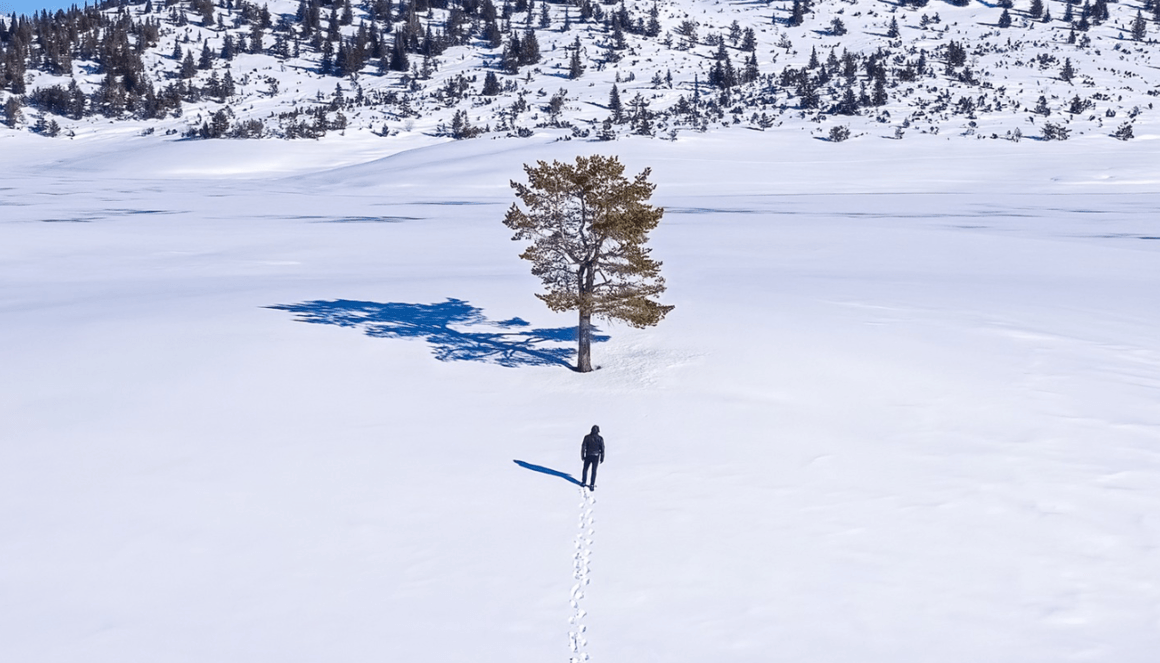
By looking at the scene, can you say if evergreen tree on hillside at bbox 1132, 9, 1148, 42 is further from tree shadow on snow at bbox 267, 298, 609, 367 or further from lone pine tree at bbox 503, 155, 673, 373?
lone pine tree at bbox 503, 155, 673, 373

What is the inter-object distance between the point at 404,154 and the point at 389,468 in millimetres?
54924

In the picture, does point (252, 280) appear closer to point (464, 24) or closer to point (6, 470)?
point (6, 470)

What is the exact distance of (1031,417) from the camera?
1642 centimetres

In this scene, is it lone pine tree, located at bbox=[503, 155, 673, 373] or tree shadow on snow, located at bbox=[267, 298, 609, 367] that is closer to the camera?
lone pine tree, located at bbox=[503, 155, 673, 373]

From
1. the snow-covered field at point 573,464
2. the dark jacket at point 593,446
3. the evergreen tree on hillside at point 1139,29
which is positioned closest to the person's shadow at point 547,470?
the snow-covered field at point 573,464

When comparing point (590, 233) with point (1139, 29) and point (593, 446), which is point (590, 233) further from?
point (1139, 29)

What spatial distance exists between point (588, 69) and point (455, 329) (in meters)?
71.9

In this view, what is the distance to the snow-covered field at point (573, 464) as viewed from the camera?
33.6 ft

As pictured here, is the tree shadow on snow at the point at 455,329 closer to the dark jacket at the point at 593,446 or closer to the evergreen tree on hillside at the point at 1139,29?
the dark jacket at the point at 593,446

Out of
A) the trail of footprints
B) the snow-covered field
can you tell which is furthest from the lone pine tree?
the trail of footprints

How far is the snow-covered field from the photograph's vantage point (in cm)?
1024

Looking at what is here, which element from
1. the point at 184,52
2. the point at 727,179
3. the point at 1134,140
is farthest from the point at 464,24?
the point at 1134,140

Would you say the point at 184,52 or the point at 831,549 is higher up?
the point at 184,52

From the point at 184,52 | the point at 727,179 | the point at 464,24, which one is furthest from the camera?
the point at 464,24
